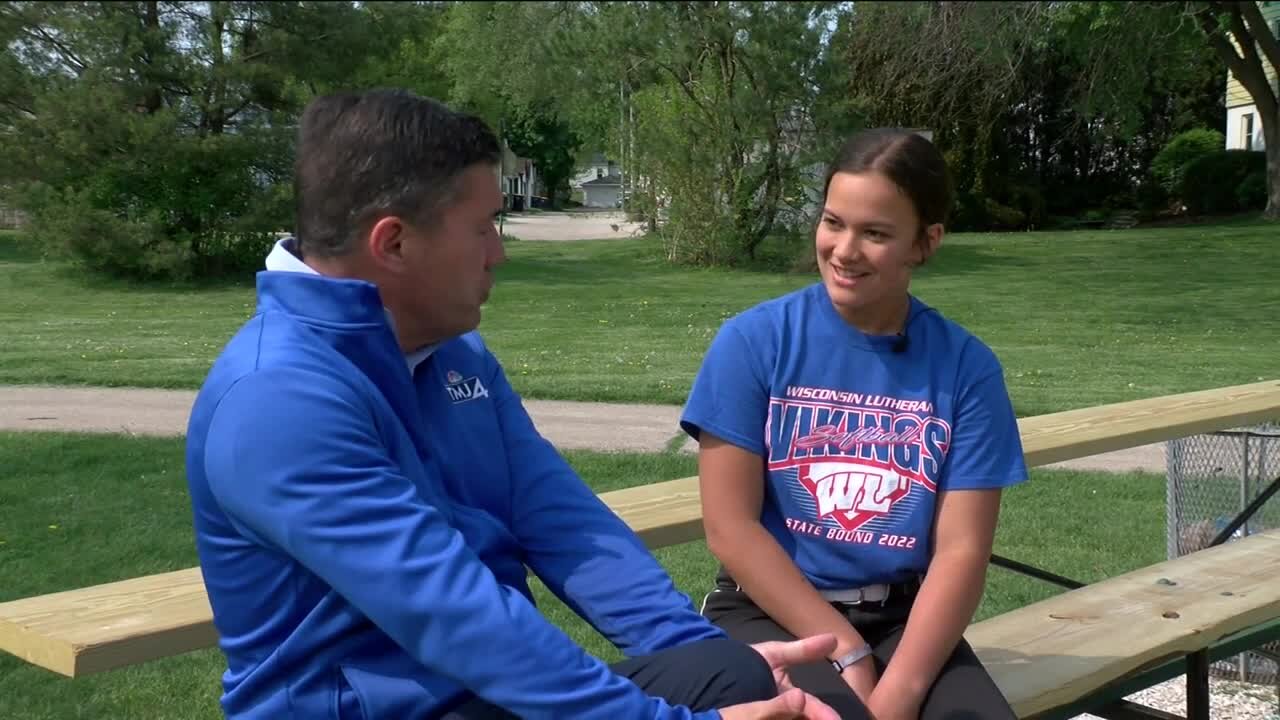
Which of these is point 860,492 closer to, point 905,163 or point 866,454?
point 866,454

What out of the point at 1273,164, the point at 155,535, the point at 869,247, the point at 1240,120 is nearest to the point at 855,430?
the point at 869,247

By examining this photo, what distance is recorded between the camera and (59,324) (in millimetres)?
14930

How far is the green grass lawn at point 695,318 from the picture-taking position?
416 inches

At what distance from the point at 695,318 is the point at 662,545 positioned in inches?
489

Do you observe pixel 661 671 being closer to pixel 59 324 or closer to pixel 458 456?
pixel 458 456

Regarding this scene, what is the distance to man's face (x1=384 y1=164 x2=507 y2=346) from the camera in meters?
1.75

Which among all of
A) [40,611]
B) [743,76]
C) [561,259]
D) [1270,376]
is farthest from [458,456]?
[561,259]

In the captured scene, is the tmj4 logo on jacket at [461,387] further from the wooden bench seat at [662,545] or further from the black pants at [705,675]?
the wooden bench seat at [662,545]

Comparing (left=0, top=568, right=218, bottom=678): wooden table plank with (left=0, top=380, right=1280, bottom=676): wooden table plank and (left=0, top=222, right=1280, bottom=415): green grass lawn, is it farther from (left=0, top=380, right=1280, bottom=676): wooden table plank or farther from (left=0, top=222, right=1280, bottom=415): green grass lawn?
(left=0, top=222, right=1280, bottom=415): green grass lawn

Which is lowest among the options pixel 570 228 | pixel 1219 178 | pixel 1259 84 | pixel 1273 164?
pixel 570 228

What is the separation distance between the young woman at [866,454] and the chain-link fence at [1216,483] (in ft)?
8.72

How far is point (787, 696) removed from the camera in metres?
1.80

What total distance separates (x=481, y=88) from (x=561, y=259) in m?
23.4

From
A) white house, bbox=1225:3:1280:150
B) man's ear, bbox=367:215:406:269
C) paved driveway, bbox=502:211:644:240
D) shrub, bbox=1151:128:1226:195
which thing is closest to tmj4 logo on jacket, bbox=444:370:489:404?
man's ear, bbox=367:215:406:269
